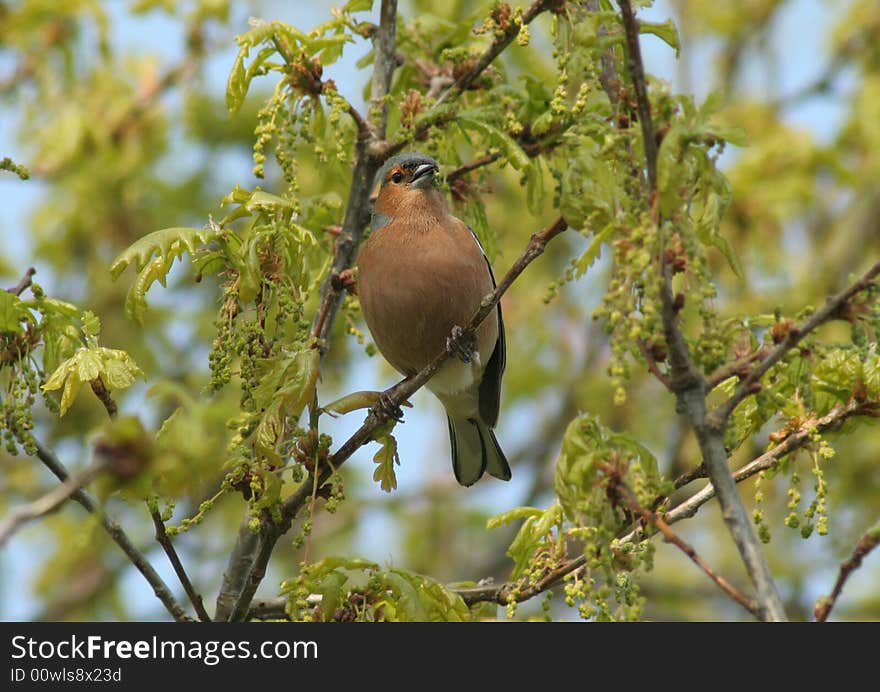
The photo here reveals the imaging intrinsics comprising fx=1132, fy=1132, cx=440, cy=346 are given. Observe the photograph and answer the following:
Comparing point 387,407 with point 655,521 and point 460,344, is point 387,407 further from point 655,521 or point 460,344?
point 655,521

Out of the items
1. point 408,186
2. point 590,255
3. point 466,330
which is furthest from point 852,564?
point 408,186

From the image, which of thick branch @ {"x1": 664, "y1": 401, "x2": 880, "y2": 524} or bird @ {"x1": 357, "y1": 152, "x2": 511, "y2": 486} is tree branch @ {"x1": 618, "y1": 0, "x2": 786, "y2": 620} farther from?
bird @ {"x1": 357, "y1": 152, "x2": 511, "y2": 486}

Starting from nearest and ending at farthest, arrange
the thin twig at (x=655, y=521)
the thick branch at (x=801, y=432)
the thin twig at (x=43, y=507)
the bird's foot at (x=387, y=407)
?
the thin twig at (x=43, y=507), the thin twig at (x=655, y=521), the thick branch at (x=801, y=432), the bird's foot at (x=387, y=407)

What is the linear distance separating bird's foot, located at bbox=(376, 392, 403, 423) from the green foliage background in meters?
0.13

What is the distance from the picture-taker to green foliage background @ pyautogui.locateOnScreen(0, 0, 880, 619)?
3.43 meters

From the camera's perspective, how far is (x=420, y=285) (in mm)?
5902

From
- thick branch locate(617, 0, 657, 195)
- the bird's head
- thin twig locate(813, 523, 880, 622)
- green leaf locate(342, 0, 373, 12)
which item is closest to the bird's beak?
the bird's head

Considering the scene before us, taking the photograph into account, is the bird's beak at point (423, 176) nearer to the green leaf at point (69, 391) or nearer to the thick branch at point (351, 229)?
the thick branch at point (351, 229)

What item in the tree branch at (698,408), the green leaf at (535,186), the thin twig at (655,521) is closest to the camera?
the tree branch at (698,408)

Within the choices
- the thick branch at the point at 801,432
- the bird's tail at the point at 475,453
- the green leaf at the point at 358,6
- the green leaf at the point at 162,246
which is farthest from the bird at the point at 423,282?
the thick branch at the point at 801,432

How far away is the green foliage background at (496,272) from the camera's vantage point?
343 centimetres

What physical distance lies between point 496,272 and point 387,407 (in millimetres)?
6467
